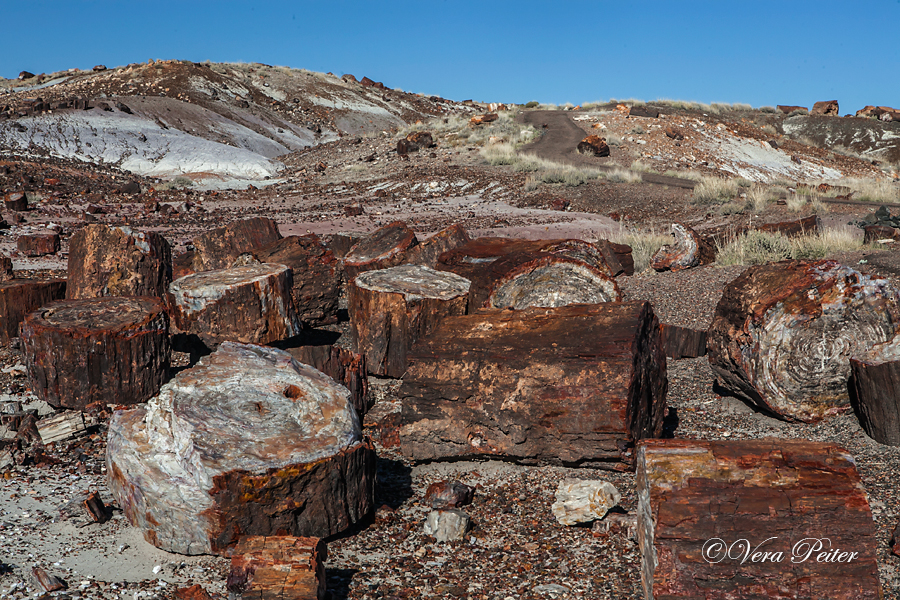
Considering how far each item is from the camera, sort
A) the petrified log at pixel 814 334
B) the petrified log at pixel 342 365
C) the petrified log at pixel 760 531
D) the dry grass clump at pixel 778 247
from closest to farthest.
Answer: the petrified log at pixel 760 531, the petrified log at pixel 814 334, the petrified log at pixel 342 365, the dry grass clump at pixel 778 247

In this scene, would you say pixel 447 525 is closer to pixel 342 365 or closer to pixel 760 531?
pixel 760 531

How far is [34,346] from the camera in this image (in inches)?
188

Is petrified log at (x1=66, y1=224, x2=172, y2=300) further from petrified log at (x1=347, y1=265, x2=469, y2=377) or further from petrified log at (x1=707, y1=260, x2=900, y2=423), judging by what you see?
petrified log at (x1=707, y1=260, x2=900, y2=423)

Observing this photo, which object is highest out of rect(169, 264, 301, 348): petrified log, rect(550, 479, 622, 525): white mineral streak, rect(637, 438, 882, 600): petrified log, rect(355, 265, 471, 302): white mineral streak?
rect(355, 265, 471, 302): white mineral streak

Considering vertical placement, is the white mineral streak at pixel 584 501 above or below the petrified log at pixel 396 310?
below

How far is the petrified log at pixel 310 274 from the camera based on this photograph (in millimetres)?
6965

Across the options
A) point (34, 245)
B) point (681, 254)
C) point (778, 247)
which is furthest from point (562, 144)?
point (34, 245)

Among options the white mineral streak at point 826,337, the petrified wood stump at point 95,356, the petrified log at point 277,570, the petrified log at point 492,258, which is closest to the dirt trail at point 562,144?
the petrified log at point 492,258

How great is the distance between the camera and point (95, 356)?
4.73 m

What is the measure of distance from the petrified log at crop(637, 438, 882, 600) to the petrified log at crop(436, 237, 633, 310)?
2.94m

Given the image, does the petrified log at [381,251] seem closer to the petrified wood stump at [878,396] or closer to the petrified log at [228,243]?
the petrified log at [228,243]

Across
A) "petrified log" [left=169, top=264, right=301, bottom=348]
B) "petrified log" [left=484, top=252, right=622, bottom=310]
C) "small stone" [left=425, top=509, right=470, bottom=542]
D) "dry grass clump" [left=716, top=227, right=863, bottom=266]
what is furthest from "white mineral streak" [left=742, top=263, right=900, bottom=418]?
"dry grass clump" [left=716, top=227, right=863, bottom=266]

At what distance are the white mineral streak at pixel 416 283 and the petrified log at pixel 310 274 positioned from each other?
109 centimetres

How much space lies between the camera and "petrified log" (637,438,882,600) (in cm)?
254
